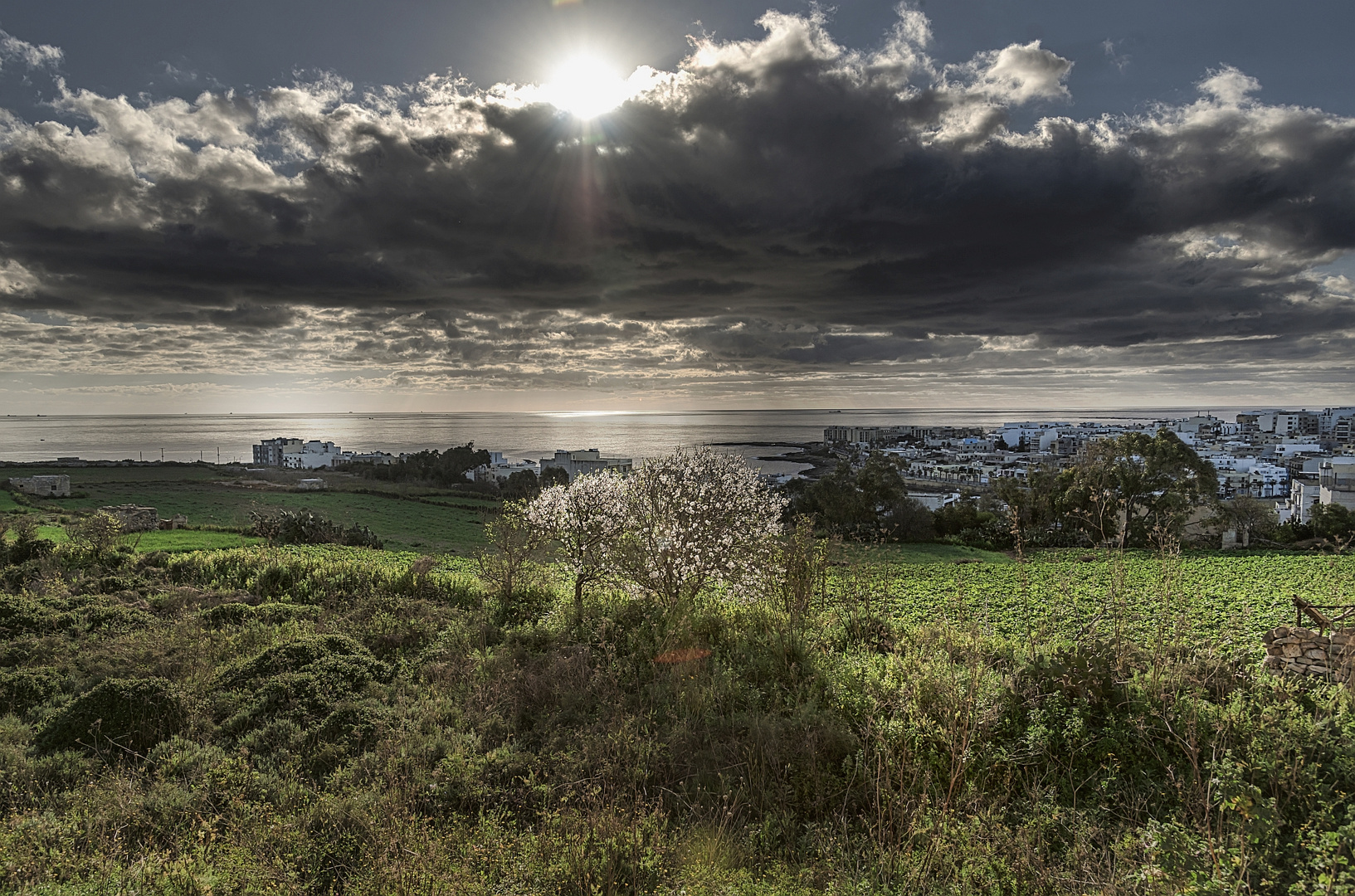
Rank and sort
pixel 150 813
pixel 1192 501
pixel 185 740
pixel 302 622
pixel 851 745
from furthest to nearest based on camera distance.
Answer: pixel 1192 501, pixel 302 622, pixel 185 740, pixel 851 745, pixel 150 813

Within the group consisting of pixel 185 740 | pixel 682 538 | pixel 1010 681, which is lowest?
pixel 185 740

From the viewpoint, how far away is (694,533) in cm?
1141

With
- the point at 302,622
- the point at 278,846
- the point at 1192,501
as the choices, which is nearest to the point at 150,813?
the point at 278,846

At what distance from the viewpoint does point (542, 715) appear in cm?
762

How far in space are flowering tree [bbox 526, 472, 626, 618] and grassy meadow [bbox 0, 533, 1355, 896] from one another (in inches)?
41.1

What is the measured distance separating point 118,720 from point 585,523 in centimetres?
684

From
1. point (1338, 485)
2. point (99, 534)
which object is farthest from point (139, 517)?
point (1338, 485)

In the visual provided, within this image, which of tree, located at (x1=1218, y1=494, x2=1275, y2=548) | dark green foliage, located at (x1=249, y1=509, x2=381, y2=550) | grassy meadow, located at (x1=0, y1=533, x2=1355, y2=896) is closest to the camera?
grassy meadow, located at (x1=0, y1=533, x2=1355, y2=896)

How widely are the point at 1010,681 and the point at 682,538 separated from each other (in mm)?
5860

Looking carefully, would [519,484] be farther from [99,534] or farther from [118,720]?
[118,720]

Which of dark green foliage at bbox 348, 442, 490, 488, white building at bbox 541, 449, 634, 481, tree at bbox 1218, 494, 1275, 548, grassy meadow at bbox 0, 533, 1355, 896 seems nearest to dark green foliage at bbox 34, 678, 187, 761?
grassy meadow at bbox 0, 533, 1355, 896

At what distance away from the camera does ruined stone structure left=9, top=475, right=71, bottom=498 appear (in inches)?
1491

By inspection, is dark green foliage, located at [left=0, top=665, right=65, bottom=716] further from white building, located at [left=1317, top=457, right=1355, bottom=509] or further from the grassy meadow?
white building, located at [left=1317, top=457, right=1355, bottom=509]

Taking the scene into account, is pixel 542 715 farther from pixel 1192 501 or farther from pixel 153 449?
pixel 153 449
